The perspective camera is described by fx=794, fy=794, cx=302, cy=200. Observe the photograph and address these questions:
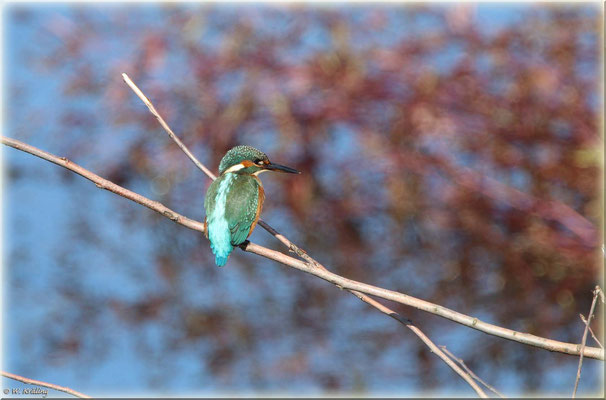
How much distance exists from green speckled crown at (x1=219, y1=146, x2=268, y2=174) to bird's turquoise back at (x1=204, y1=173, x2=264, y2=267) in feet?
0.25

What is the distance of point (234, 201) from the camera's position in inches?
82.4

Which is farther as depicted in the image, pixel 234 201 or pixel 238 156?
pixel 238 156

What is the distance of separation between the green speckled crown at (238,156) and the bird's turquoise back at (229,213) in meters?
0.08

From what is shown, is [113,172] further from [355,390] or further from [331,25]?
[355,390]

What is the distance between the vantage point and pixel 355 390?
3615 millimetres

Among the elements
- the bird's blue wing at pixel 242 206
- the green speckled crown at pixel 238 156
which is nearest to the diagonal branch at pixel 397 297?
the bird's blue wing at pixel 242 206

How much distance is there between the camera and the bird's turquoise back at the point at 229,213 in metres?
2.04

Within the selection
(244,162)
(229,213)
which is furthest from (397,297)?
(244,162)

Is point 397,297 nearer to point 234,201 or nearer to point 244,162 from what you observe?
point 234,201

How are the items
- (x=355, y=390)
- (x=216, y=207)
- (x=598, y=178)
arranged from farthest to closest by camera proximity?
(x=355, y=390) < (x=598, y=178) < (x=216, y=207)

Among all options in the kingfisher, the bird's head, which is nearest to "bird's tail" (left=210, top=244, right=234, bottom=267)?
the kingfisher

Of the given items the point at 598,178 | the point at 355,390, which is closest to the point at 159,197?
the point at 355,390

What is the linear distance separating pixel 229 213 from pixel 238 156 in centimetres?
26

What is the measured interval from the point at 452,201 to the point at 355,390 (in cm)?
97
